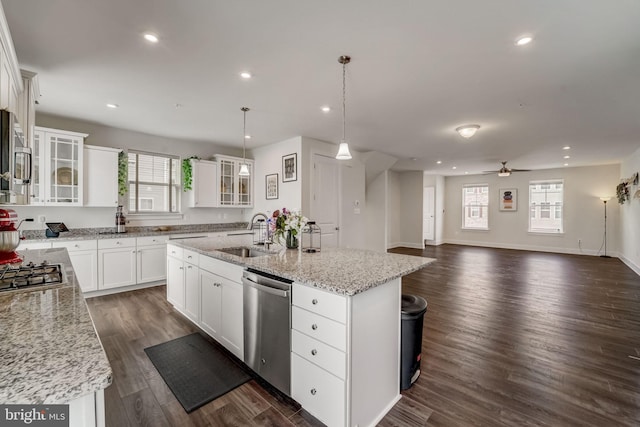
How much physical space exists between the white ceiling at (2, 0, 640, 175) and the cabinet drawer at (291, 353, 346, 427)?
229cm

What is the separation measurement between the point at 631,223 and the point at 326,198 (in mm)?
6954

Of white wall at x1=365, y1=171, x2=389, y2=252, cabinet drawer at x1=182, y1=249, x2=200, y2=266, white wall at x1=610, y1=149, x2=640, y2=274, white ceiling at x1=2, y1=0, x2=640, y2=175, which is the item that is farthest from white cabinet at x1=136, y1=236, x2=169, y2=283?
white wall at x1=610, y1=149, x2=640, y2=274

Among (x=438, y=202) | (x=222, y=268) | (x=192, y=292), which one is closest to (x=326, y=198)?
(x=192, y=292)

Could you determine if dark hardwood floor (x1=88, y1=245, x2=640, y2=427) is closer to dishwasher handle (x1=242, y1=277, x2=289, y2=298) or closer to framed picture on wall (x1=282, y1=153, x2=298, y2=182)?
dishwasher handle (x1=242, y1=277, x2=289, y2=298)

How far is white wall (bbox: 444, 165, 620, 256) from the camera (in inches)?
304

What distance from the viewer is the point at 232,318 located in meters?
2.42

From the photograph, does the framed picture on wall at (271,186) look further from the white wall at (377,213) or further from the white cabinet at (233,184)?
the white wall at (377,213)

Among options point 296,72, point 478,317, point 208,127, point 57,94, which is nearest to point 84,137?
point 57,94

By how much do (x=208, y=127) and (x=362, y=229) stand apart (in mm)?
3697

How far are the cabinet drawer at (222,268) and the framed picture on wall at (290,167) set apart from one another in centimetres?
255

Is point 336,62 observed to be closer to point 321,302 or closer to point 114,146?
point 321,302

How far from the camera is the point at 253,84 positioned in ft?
9.59

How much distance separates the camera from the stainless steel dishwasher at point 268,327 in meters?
1.88

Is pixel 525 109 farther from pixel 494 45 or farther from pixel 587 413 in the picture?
pixel 587 413
